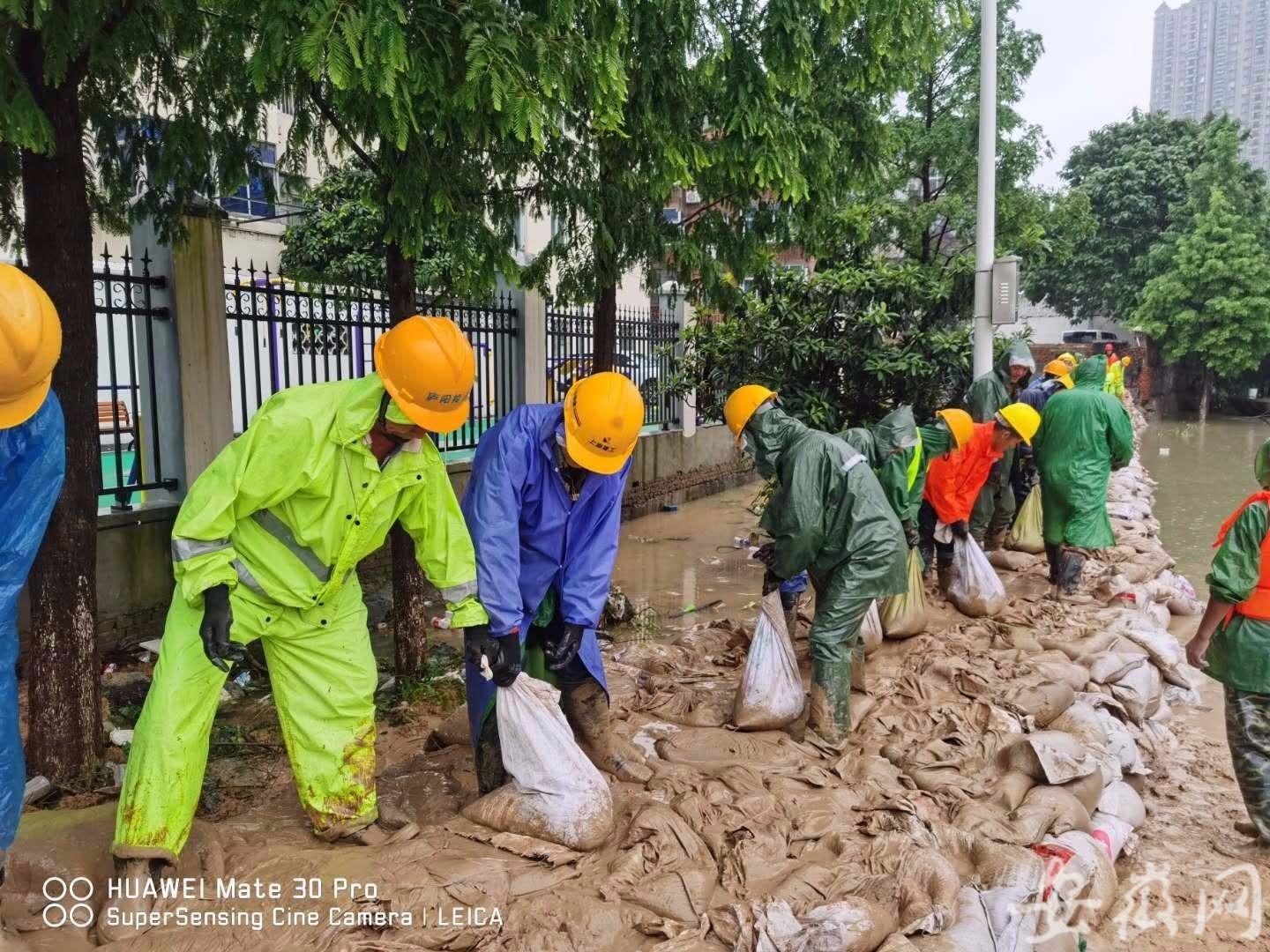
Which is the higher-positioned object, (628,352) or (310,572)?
(628,352)

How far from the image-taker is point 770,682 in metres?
3.74

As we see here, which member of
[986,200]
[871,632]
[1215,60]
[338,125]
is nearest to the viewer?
[338,125]

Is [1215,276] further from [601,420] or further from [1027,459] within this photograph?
[601,420]

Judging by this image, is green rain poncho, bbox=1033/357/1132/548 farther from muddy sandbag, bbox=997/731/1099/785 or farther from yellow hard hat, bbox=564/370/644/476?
yellow hard hat, bbox=564/370/644/476

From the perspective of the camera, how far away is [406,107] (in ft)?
8.69

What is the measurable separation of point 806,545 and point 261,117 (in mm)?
3174

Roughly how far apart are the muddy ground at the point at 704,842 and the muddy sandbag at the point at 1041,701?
0.12 feet

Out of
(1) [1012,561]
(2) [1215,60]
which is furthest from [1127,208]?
(2) [1215,60]

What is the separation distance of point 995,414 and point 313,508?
4870mm

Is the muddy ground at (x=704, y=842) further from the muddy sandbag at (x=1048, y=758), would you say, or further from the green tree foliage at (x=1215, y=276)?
the green tree foliage at (x=1215, y=276)

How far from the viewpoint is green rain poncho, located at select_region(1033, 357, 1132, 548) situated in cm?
586

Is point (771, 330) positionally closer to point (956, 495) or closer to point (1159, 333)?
point (956, 495)

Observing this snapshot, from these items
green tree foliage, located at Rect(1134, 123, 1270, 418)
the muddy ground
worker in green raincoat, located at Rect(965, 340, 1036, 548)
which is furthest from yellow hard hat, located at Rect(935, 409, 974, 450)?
green tree foliage, located at Rect(1134, 123, 1270, 418)

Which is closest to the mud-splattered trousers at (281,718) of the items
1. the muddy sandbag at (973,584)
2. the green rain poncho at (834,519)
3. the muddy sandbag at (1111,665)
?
the green rain poncho at (834,519)
